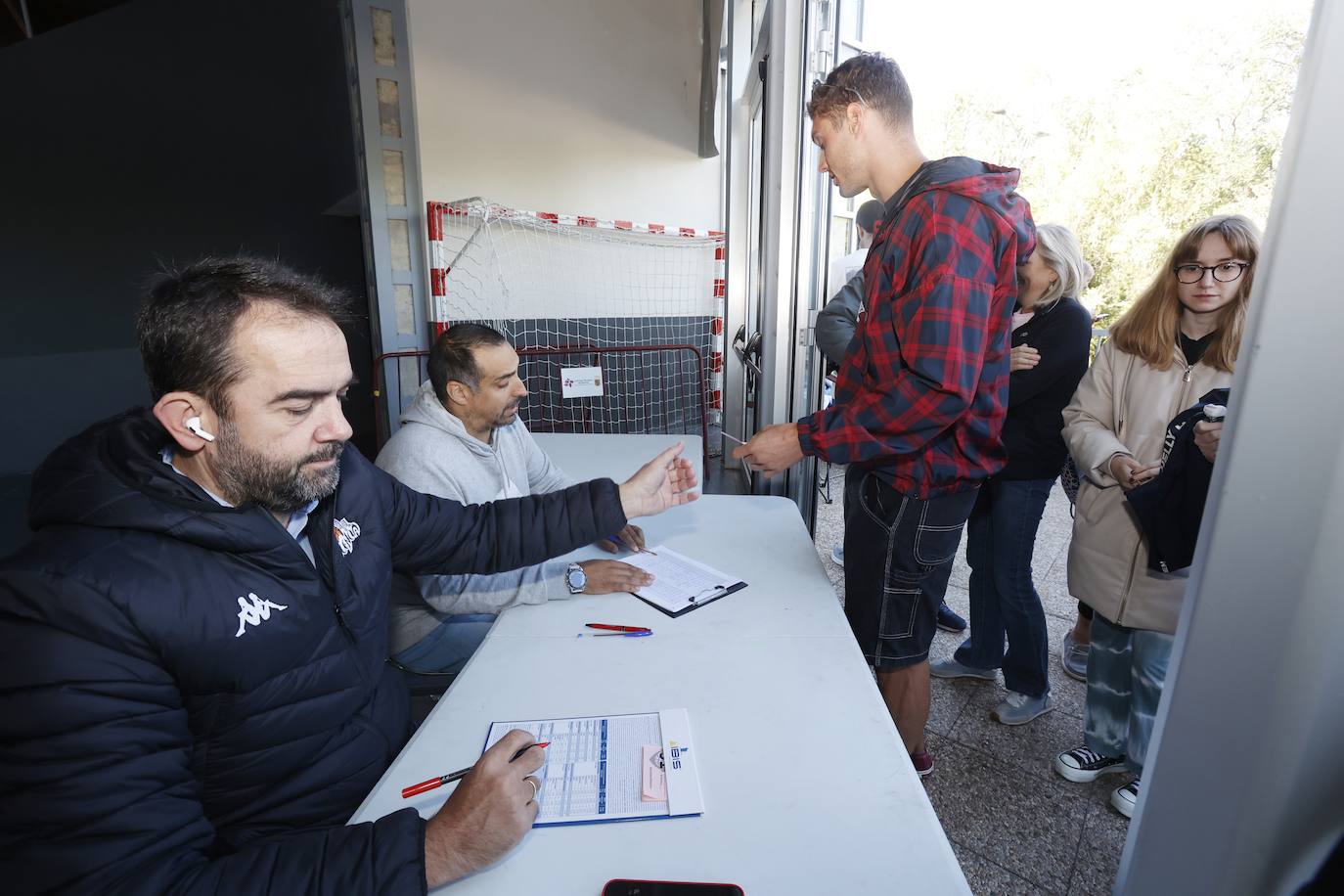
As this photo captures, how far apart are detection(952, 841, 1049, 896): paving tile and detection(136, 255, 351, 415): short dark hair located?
73.7 inches

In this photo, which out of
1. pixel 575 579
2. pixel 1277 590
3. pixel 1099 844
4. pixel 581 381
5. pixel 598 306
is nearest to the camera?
pixel 1277 590

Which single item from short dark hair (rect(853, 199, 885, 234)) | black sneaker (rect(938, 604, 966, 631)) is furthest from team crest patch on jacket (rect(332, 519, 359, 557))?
black sneaker (rect(938, 604, 966, 631))

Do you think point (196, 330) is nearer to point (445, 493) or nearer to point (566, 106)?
point (445, 493)

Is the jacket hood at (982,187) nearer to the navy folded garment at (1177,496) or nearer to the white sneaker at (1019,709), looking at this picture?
the navy folded garment at (1177,496)

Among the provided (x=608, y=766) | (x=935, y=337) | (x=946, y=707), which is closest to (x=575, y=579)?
(x=608, y=766)

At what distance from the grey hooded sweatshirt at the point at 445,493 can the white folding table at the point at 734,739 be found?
0.14 meters

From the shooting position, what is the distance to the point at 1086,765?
2.02 metres

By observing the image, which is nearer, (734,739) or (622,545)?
(734,739)

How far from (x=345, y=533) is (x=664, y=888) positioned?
2.54 feet

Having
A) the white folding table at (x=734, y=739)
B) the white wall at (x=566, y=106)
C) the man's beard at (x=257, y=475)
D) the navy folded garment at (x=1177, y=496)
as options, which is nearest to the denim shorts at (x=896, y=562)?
the white folding table at (x=734, y=739)

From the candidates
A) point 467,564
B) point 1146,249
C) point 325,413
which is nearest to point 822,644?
point 467,564

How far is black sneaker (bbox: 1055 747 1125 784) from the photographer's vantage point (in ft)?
6.59

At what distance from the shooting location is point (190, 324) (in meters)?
0.94

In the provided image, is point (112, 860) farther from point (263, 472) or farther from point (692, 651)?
point (692, 651)
